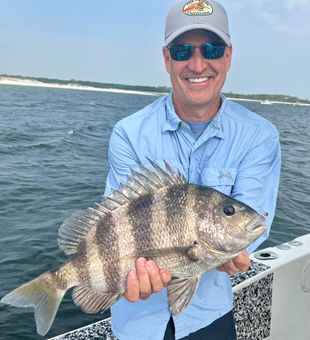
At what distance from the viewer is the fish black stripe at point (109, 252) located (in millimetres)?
2322

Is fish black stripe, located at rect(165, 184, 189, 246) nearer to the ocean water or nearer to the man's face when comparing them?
the man's face

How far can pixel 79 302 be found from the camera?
246 cm

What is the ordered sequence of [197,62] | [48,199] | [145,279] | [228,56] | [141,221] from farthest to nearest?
1. [48,199]
2. [228,56]
3. [197,62]
4. [141,221]
5. [145,279]

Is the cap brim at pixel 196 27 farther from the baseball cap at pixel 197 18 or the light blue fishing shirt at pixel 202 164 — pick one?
the light blue fishing shirt at pixel 202 164

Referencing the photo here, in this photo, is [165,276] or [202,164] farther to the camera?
[202,164]

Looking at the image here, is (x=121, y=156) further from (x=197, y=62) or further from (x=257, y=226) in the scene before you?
(x=257, y=226)

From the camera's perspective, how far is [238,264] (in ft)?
8.00

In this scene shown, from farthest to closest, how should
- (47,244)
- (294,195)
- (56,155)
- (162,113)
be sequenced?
(56,155)
(294,195)
(47,244)
(162,113)

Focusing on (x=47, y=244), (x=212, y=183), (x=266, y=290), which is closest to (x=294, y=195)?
(x=47, y=244)

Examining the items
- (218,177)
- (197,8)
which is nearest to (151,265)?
(218,177)

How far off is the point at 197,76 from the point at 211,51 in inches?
6.8

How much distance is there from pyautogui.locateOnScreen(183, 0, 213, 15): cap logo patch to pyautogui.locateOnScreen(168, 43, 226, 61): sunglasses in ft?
0.63

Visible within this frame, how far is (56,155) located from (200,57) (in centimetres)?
1574

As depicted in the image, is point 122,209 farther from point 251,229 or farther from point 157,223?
point 251,229
